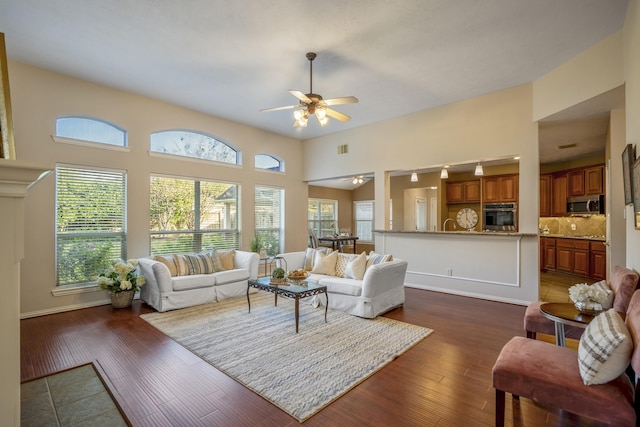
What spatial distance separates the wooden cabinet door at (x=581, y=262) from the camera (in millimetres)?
6559

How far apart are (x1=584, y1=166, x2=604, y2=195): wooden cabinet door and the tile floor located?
8.52m

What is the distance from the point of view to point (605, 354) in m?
1.63

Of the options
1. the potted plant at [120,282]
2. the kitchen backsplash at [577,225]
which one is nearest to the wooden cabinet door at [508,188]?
the kitchen backsplash at [577,225]

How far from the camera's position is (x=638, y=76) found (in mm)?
A: 2520

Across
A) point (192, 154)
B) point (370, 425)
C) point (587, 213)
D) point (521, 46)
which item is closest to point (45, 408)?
point (370, 425)

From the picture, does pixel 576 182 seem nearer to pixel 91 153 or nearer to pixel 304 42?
pixel 304 42

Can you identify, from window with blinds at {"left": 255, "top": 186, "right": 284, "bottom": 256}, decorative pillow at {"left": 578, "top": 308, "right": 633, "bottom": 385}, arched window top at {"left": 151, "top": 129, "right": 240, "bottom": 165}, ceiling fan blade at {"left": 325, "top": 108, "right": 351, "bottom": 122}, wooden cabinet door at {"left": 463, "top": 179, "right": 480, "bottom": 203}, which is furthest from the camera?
wooden cabinet door at {"left": 463, "top": 179, "right": 480, "bottom": 203}

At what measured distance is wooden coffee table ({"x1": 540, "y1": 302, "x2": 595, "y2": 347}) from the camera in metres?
2.30

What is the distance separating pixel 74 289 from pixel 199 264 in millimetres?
1725

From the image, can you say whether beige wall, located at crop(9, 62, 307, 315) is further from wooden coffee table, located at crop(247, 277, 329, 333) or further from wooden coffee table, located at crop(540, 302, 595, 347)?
wooden coffee table, located at crop(540, 302, 595, 347)

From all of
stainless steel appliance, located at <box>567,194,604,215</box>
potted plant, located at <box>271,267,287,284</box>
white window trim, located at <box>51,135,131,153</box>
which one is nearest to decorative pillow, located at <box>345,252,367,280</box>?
potted plant, located at <box>271,267,287,284</box>

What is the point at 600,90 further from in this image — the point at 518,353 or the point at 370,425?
the point at 370,425

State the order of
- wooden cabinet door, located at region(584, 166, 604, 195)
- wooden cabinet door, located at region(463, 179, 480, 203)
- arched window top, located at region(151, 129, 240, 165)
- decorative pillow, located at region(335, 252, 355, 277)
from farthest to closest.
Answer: wooden cabinet door, located at region(463, 179, 480, 203), wooden cabinet door, located at region(584, 166, 604, 195), arched window top, located at region(151, 129, 240, 165), decorative pillow, located at region(335, 252, 355, 277)

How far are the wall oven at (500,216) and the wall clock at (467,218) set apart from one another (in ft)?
1.82
